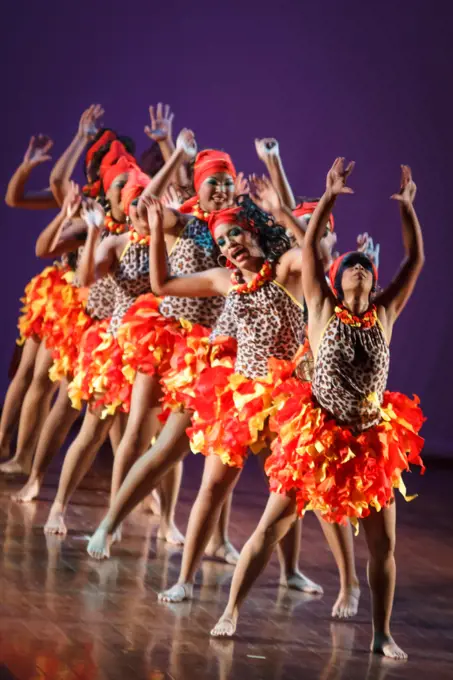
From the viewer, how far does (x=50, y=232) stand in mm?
6359

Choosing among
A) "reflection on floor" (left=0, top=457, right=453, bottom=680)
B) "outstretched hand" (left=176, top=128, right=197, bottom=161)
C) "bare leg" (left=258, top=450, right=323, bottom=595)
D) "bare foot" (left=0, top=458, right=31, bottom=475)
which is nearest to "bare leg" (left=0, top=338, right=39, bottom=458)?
"bare foot" (left=0, top=458, right=31, bottom=475)

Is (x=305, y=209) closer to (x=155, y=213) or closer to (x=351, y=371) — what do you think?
(x=155, y=213)

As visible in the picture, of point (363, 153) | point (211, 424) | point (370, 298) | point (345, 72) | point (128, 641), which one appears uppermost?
point (345, 72)

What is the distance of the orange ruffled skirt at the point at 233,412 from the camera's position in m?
4.64

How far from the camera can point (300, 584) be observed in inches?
204

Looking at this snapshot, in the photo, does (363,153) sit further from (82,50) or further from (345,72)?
(82,50)

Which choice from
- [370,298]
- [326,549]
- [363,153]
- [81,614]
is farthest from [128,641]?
[363,153]

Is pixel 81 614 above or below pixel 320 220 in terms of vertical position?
below

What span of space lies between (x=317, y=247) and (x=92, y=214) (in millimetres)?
1785

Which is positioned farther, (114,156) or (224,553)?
(114,156)

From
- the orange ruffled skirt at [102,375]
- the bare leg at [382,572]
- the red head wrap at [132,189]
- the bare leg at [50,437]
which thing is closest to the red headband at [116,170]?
the red head wrap at [132,189]

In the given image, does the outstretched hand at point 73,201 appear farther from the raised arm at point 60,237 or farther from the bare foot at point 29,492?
the bare foot at point 29,492

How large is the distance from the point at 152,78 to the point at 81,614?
5.24 m

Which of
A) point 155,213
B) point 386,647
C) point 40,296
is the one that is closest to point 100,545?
point 155,213
